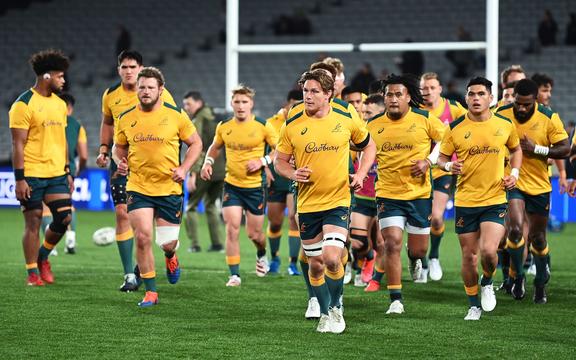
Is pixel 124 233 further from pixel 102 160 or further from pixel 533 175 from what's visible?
pixel 533 175

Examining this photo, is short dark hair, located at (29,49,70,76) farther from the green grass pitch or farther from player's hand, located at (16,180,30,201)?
the green grass pitch

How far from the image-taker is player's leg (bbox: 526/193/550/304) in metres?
10.0

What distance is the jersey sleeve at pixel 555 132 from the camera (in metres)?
9.91

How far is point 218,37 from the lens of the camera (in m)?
31.1

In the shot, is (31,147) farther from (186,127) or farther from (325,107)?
(325,107)

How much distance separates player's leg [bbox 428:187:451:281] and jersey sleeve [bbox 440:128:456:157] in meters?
2.62

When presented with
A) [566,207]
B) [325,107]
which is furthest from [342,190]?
[566,207]

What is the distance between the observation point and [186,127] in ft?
31.7

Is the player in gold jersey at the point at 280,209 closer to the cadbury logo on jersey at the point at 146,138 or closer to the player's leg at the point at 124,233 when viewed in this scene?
the player's leg at the point at 124,233

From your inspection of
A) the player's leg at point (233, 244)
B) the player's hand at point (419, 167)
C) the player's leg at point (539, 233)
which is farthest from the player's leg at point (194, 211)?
the player's hand at point (419, 167)

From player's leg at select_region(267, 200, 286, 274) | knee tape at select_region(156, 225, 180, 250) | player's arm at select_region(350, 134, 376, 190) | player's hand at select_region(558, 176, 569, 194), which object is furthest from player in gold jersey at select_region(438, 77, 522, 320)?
player's leg at select_region(267, 200, 286, 274)

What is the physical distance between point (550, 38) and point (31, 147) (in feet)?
62.6

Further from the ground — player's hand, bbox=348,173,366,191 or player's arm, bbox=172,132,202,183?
player's arm, bbox=172,132,202,183

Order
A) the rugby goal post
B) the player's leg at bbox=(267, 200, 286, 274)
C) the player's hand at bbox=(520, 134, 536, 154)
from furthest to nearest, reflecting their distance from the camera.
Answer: the rugby goal post, the player's leg at bbox=(267, 200, 286, 274), the player's hand at bbox=(520, 134, 536, 154)
